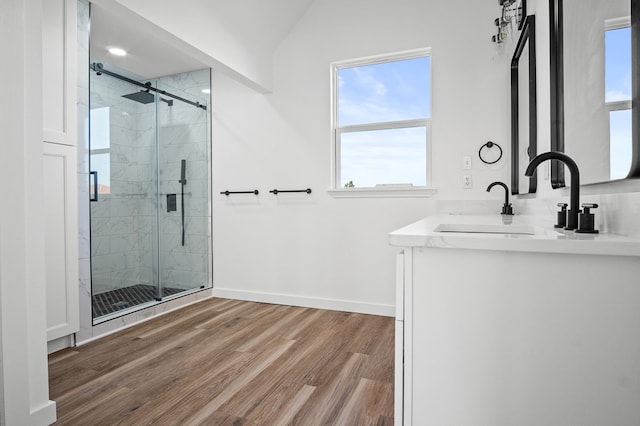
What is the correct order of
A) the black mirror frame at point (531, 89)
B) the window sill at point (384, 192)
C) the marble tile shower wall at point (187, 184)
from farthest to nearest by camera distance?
the marble tile shower wall at point (187, 184), the window sill at point (384, 192), the black mirror frame at point (531, 89)

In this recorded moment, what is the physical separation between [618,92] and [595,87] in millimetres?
152

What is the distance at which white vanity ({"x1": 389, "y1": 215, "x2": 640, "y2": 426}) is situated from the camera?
2.44 feet

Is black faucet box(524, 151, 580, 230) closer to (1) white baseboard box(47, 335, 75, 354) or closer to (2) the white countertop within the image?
(2) the white countertop

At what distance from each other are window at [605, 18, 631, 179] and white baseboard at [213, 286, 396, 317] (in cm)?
221

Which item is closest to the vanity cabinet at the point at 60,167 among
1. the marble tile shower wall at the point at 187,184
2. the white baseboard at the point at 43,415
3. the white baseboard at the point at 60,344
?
the white baseboard at the point at 60,344

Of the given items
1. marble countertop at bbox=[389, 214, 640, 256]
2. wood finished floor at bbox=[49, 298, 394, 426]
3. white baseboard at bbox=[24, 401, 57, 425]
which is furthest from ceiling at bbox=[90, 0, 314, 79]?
marble countertop at bbox=[389, 214, 640, 256]

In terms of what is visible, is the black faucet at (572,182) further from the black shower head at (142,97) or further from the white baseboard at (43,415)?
the black shower head at (142,97)

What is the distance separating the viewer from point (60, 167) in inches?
84.7

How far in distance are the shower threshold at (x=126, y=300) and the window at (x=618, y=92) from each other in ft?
9.45

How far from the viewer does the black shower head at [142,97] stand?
10.2 feet

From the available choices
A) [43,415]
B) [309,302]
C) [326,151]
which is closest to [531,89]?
[326,151]

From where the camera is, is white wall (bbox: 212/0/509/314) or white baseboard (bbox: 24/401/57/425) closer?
white baseboard (bbox: 24/401/57/425)

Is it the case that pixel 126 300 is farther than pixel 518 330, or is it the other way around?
pixel 126 300

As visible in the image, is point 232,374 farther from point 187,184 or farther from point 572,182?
point 187,184
